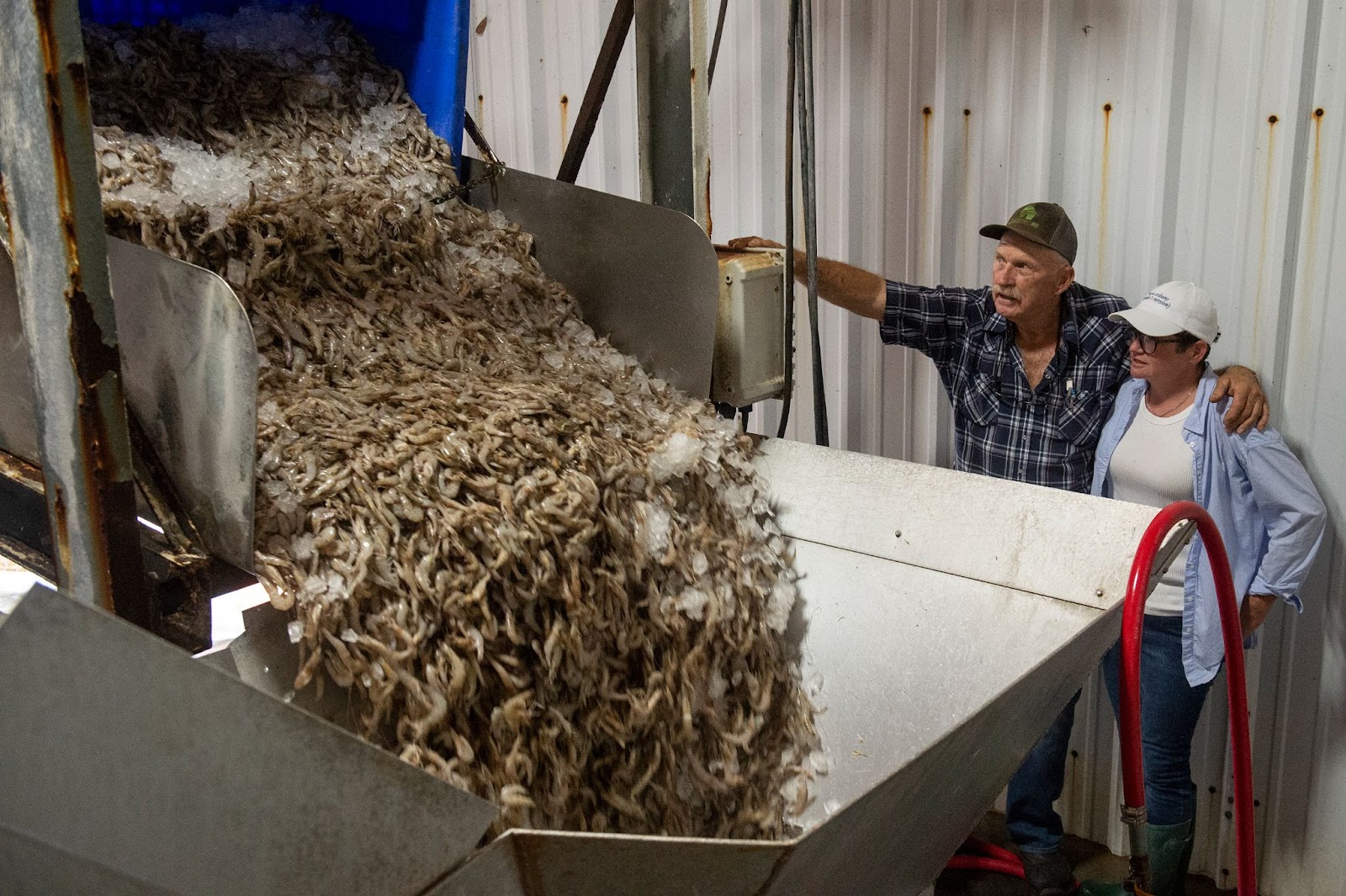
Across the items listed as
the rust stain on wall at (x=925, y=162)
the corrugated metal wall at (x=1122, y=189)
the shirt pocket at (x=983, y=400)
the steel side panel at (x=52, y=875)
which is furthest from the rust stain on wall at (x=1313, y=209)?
the steel side panel at (x=52, y=875)

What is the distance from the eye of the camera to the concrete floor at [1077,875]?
128 inches

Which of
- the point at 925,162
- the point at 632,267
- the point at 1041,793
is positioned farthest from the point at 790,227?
the point at 1041,793

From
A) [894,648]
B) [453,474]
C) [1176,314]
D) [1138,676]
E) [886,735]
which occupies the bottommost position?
[886,735]

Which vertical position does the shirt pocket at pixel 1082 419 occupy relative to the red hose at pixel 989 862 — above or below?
above

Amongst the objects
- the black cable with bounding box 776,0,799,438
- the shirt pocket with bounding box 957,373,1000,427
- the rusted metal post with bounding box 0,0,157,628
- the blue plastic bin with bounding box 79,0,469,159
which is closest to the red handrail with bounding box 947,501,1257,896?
the black cable with bounding box 776,0,799,438

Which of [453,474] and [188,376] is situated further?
[453,474]

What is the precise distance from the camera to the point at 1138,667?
1654 mm

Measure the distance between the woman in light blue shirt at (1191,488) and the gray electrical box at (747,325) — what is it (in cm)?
92

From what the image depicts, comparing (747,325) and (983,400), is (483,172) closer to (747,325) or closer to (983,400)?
(747,325)

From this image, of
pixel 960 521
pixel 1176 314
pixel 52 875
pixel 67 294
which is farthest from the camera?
pixel 1176 314

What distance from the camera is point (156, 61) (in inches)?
90.0

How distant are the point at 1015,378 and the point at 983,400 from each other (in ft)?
0.34

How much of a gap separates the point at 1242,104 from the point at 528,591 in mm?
2283

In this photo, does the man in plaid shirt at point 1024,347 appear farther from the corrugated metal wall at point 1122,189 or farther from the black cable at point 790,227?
the black cable at point 790,227
